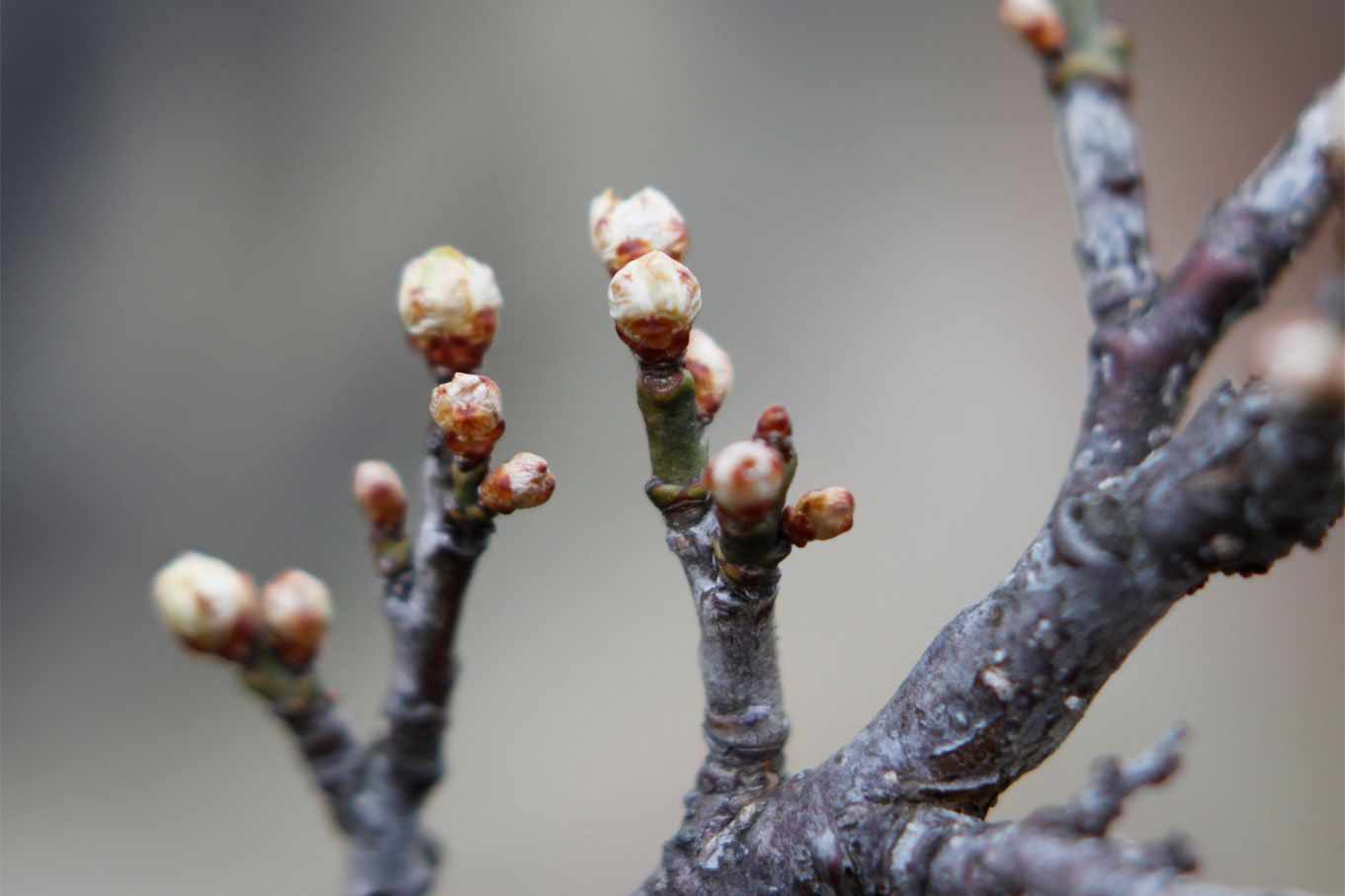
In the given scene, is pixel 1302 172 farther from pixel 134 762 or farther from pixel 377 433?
pixel 134 762

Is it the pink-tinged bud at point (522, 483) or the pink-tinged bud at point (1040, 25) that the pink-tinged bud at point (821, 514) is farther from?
the pink-tinged bud at point (1040, 25)

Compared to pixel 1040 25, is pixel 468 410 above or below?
below

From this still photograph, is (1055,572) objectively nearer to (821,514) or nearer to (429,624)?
(821,514)

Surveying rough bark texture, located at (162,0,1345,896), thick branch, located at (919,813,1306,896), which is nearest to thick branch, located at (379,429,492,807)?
rough bark texture, located at (162,0,1345,896)

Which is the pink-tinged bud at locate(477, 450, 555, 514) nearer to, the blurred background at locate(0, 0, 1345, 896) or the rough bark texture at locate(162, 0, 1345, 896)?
the rough bark texture at locate(162, 0, 1345, 896)

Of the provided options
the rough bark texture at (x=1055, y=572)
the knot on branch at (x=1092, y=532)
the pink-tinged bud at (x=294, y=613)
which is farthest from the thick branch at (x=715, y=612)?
the pink-tinged bud at (x=294, y=613)

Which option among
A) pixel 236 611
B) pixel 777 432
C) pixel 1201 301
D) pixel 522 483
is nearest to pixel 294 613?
pixel 236 611

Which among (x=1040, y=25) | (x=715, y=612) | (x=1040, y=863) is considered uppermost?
(x=1040, y=25)
